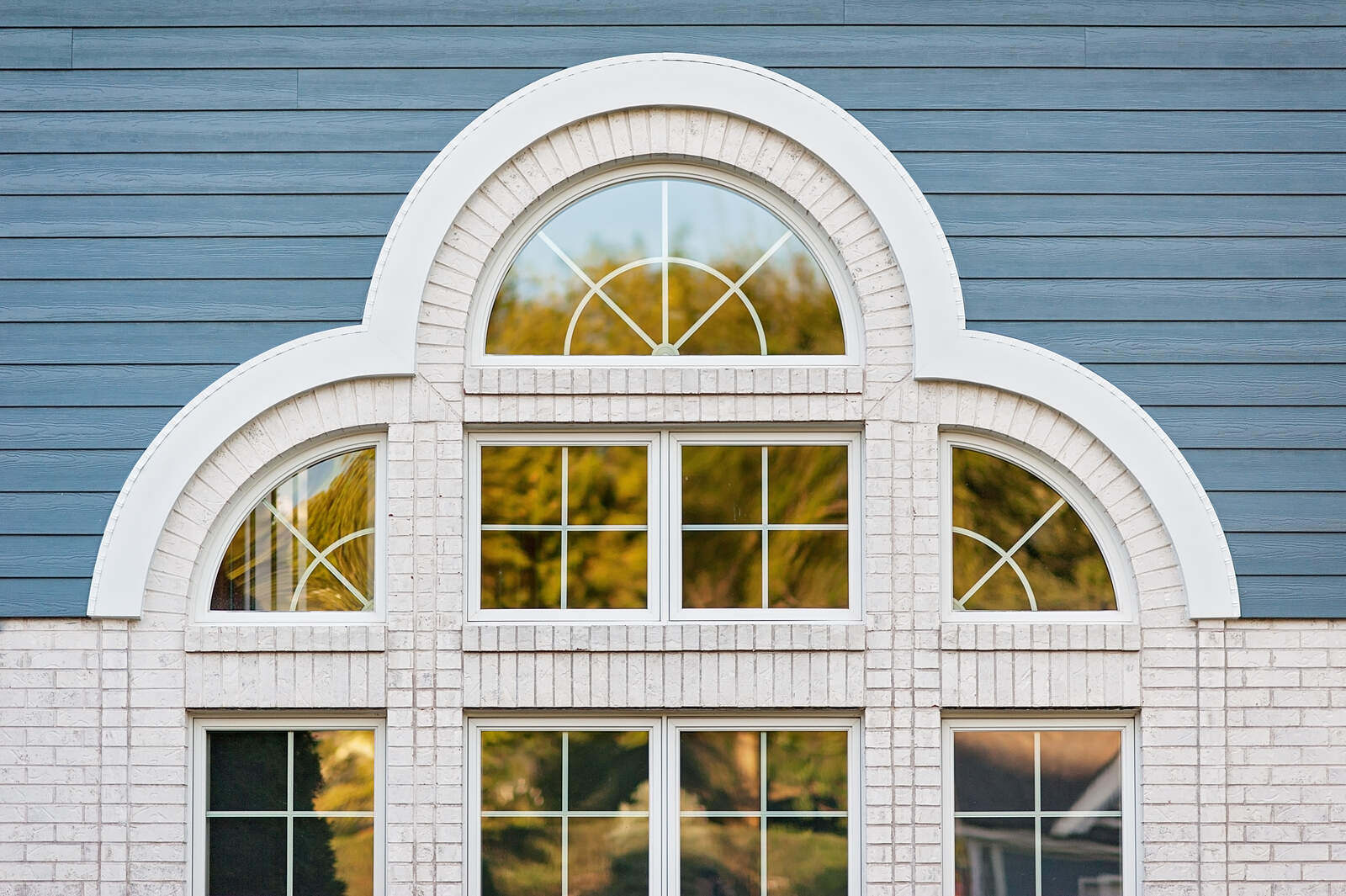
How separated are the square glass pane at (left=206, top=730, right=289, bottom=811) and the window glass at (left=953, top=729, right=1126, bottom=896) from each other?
3.28 metres

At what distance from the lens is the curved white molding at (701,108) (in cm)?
575

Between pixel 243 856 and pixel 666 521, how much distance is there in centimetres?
260

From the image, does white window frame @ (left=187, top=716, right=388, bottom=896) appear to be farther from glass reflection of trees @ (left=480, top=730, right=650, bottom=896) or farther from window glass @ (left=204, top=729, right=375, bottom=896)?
glass reflection of trees @ (left=480, top=730, right=650, bottom=896)

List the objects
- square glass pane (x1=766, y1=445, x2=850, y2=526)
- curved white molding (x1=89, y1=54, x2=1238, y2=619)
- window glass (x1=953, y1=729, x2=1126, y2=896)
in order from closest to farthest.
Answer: curved white molding (x1=89, y1=54, x2=1238, y2=619) < window glass (x1=953, y1=729, x2=1126, y2=896) < square glass pane (x1=766, y1=445, x2=850, y2=526)

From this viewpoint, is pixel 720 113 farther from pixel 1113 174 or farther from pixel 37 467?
pixel 37 467

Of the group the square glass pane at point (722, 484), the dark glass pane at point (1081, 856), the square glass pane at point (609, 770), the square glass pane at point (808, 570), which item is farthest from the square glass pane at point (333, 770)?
the dark glass pane at point (1081, 856)

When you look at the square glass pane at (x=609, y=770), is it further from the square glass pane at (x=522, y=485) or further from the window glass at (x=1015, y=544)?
the window glass at (x=1015, y=544)

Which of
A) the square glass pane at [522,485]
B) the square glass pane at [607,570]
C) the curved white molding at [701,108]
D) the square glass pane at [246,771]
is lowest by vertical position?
the square glass pane at [246,771]

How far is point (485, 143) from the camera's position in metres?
5.84

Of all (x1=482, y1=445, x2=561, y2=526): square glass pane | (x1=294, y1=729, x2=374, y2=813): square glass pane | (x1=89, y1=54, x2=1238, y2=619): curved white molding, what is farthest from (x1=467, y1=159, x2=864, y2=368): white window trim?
(x1=294, y1=729, x2=374, y2=813): square glass pane

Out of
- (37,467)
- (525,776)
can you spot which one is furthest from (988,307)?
(37,467)

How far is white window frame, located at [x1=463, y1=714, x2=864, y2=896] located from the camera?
19.2 feet

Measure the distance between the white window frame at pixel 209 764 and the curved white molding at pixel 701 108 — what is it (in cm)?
71

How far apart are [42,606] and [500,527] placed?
85.5 inches
